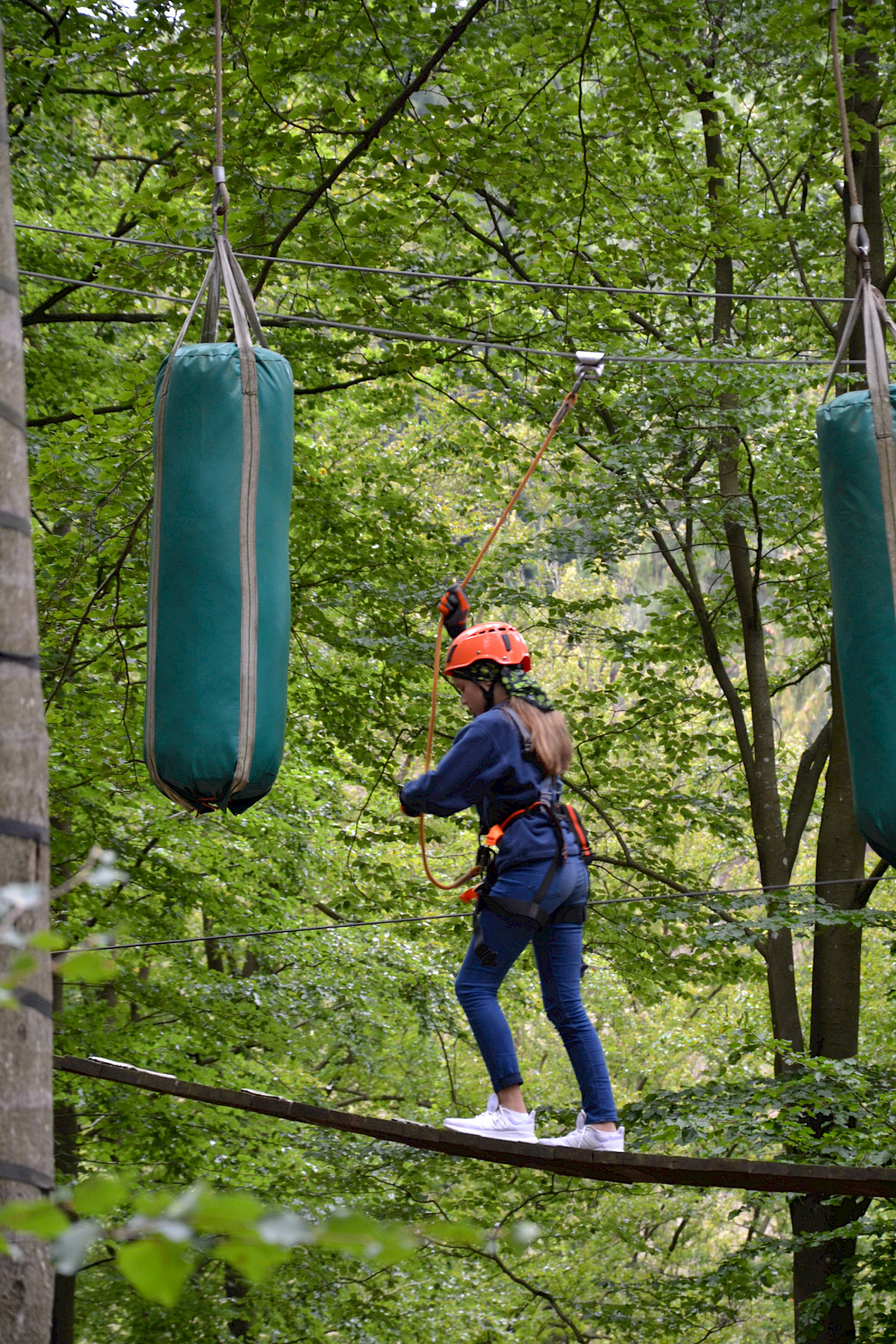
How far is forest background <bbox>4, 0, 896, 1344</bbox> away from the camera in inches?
225

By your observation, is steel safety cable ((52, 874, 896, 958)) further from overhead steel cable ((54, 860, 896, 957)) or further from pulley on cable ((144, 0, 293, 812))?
pulley on cable ((144, 0, 293, 812))

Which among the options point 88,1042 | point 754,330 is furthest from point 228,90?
point 88,1042

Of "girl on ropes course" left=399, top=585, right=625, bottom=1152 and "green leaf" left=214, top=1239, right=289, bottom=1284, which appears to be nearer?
"green leaf" left=214, top=1239, right=289, bottom=1284

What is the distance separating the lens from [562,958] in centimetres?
366

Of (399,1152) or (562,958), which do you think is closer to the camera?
(562,958)

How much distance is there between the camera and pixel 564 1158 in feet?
10.8

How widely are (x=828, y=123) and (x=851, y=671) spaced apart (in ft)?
15.6

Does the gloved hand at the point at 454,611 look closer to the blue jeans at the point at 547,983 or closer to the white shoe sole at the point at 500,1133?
the blue jeans at the point at 547,983

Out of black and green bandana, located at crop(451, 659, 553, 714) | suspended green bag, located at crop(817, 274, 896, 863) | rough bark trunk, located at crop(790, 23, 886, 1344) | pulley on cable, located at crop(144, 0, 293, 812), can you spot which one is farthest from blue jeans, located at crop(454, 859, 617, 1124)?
rough bark trunk, located at crop(790, 23, 886, 1344)

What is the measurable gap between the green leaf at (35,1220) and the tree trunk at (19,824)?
378 mm

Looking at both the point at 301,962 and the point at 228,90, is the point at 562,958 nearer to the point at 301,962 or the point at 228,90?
the point at 228,90

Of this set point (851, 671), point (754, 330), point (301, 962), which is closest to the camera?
point (851, 671)

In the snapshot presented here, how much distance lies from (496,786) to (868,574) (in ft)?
4.14

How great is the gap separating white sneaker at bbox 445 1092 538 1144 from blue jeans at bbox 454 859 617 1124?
8cm
